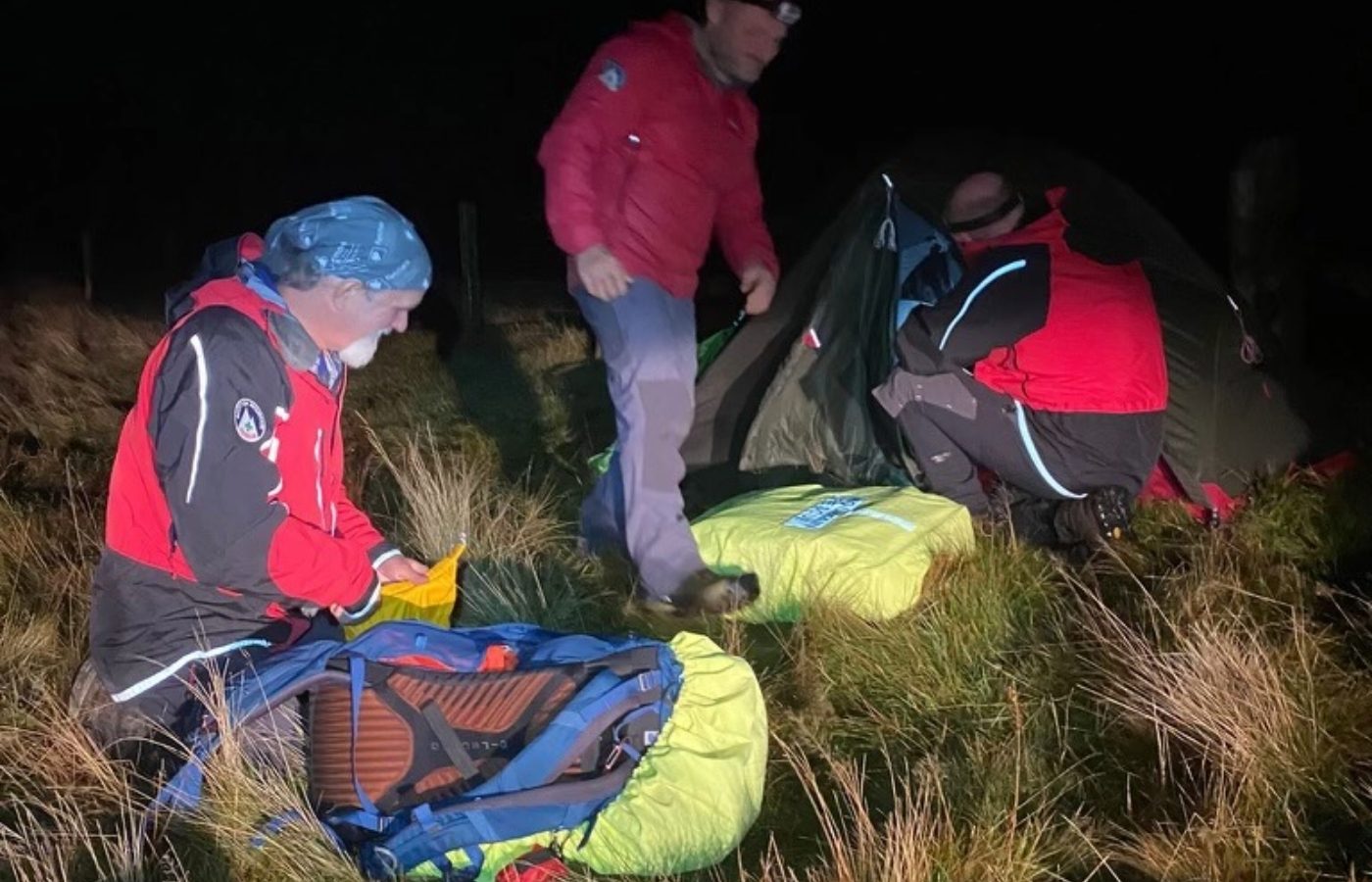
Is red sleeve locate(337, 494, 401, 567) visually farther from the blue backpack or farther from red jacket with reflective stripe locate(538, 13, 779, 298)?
red jacket with reflective stripe locate(538, 13, 779, 298)

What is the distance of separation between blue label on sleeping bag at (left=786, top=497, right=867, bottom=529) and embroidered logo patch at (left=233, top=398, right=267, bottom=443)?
1586 millimetres

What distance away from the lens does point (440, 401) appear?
6.42 metres

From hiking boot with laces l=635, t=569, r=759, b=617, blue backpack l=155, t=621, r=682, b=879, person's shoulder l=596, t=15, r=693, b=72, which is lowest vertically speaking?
hiking boot with laces l=635, t=569, r=759, b=617

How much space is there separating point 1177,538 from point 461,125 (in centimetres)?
936

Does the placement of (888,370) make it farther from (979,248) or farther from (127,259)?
(127,259)

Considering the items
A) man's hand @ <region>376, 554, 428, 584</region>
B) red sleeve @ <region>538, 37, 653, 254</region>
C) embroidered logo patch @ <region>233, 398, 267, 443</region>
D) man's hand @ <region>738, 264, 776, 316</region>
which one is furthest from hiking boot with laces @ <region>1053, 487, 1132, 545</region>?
embroidered logo patch @ <region>233, 398, 267, 443</region>

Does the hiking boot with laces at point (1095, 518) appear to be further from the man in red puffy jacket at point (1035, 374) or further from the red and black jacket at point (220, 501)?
the red and black jacket at point (220, 501)

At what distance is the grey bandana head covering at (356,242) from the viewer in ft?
9.58

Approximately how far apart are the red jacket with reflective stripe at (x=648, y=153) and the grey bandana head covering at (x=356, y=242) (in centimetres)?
65

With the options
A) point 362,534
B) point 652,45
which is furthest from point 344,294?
point 652,45

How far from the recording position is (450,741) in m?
2.74

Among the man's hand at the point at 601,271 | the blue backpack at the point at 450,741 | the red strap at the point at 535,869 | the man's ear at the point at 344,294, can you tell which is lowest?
the red strap at the point at 535,869

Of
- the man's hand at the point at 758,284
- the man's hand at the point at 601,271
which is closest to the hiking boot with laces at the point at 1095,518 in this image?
the man's hand at the point at 758,284

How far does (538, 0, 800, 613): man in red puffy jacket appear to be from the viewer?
360 cm
